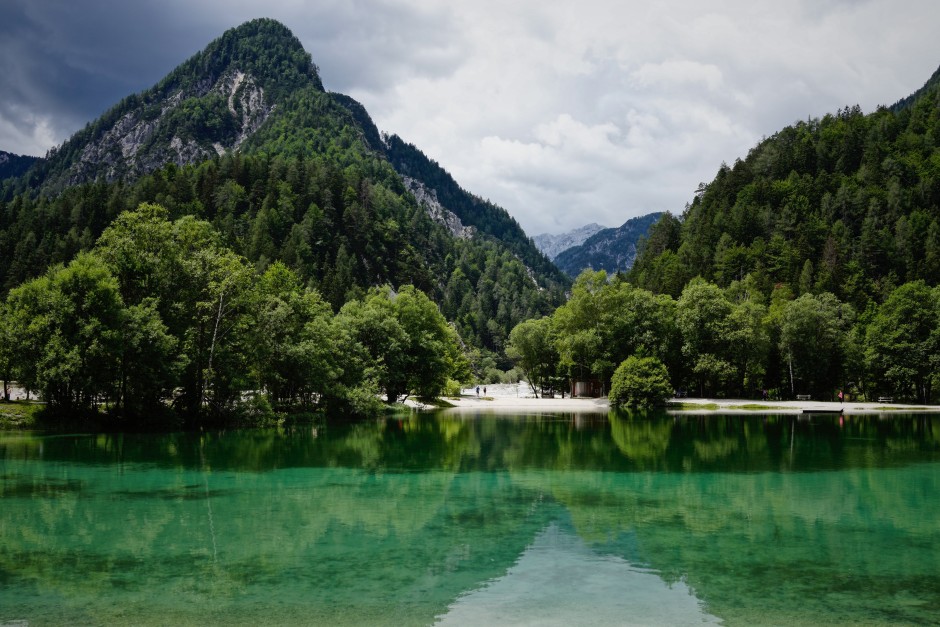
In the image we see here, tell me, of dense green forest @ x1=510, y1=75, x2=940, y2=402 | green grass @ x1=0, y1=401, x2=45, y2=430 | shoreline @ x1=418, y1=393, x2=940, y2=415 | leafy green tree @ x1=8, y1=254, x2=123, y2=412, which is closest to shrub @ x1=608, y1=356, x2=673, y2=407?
shoreline @ x1=418, y1=393, x2=940, y2=415

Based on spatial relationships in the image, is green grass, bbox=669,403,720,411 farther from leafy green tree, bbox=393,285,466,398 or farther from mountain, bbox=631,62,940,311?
mountain, bbox=631,62,940,311

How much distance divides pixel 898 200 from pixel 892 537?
130 m

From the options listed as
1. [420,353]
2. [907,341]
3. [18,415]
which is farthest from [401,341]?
[907,341]

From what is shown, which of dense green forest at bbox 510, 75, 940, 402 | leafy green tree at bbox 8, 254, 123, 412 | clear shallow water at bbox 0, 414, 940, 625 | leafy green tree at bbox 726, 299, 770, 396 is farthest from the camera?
dense green forest at bbox 510, 75, 940, 402

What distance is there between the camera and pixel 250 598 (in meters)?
10.4

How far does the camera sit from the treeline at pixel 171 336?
1496 inches

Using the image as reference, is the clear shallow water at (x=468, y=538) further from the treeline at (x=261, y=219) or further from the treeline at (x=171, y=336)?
the treeline at (x=261, y=219)

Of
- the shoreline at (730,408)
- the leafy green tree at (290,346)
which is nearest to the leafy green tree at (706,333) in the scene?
the shoreline at (730,408)

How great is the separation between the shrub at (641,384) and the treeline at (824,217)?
1712 inches

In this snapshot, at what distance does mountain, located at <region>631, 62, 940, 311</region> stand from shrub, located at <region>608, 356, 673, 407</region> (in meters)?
38.7

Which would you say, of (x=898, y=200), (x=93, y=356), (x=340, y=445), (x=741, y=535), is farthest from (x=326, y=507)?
(x=898, y=200)

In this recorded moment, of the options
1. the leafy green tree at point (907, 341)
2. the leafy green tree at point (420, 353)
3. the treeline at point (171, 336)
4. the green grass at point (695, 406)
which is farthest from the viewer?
the leafy green tree at point (907, 341)

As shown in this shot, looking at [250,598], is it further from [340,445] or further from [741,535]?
[340,445]

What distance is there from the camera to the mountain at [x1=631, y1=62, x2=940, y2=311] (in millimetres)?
109250
